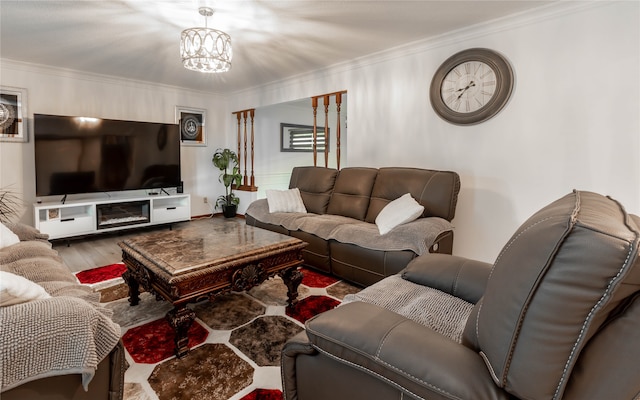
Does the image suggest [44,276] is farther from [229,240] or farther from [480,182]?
[480,182]

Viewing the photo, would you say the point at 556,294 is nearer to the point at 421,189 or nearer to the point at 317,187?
the point at 421,189

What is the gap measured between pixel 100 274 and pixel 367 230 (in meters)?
2.59

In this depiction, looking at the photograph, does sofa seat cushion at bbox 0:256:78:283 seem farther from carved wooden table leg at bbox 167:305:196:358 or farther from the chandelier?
the chandelier

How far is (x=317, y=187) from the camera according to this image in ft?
12.9

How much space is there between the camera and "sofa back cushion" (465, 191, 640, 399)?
2.10ft

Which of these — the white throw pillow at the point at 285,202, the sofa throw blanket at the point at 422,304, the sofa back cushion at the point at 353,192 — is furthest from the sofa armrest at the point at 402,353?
the white throw pillow at the point at 285,202

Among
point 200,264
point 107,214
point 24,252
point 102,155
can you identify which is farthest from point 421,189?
point 102,155

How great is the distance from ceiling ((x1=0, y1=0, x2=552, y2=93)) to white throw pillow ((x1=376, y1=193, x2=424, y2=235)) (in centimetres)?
165

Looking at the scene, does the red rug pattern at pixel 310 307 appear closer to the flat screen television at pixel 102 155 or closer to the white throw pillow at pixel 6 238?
the white throw pillow at pixel 6 238

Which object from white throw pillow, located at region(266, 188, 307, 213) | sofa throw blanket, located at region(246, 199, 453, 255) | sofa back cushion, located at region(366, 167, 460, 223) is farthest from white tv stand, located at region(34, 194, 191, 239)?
sofa back cushion, located at region(366, 167, 460, 223)

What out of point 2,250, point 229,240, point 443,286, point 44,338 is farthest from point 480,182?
point 2,250

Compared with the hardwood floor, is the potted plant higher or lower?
higher

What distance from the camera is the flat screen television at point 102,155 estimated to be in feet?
13.6

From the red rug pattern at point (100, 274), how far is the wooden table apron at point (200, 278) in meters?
0.81
